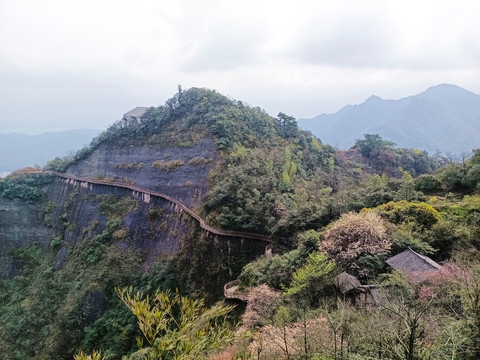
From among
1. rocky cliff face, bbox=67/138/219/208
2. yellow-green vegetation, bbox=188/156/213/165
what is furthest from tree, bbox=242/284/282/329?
yellow-green vegetation, bbox=188/156/213/165

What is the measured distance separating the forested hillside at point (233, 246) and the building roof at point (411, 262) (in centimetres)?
20

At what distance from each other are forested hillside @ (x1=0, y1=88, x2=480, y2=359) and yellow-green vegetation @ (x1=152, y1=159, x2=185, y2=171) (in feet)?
0.79

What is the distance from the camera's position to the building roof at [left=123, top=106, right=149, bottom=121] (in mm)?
42675

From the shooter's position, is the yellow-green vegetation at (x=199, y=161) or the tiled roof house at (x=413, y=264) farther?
the yellow-green vegetation at (x=199, y=161)

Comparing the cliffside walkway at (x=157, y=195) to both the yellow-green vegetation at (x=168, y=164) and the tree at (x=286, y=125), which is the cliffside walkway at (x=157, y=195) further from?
the tree at (x=286, y=125)

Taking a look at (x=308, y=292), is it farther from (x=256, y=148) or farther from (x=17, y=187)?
(x=17, y=187)

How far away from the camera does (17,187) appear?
123ft

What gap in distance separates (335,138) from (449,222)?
16805 cm

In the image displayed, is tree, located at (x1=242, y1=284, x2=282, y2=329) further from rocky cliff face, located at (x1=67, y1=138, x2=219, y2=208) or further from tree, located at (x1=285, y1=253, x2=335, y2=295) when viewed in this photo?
rocky cliff face, located at (x1=67, y1=138, x2=219, y2=208)

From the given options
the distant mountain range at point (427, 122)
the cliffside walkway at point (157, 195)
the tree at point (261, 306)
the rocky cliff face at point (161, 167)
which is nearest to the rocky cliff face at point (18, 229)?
the cliffside walkway at point (157, 195)

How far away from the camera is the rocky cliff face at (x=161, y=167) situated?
29484mm

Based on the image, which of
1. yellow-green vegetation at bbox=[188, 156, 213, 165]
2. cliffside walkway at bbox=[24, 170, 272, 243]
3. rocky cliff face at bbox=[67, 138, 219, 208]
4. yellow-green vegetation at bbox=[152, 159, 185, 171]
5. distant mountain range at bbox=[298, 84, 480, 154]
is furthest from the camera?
distant mountain range at bbox=[298, 84, 480, 154]

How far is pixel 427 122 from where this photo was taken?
14250 centimetres

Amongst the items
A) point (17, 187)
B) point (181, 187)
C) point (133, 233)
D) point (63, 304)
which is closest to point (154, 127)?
point (181, 187)
